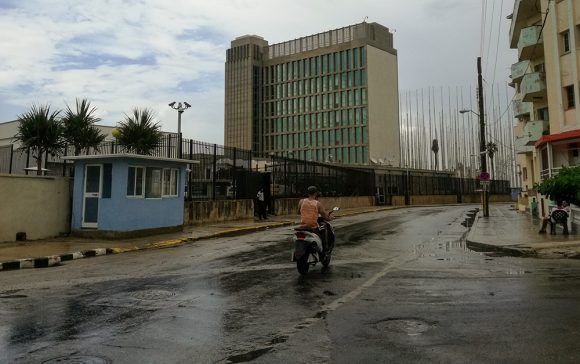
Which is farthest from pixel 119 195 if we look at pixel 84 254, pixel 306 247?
pixel 306 247

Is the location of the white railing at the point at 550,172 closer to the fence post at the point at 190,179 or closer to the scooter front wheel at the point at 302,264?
the scooter front wheel at the point at 302,264

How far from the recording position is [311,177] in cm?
3491

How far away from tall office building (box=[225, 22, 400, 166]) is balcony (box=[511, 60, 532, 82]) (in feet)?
→ 232

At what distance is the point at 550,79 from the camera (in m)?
26.1

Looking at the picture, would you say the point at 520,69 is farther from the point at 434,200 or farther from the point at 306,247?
the point at 434,200

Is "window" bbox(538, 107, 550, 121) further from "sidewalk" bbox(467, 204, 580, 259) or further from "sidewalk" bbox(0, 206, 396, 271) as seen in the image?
"sidewalk" bbox(0, 206, 396, 271)

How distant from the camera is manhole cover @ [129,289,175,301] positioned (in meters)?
7.09

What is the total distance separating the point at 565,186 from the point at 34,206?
17.6 m

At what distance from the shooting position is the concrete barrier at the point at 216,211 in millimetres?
20938

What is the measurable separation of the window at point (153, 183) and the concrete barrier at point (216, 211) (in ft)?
10.8

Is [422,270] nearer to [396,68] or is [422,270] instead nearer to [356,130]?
[356,130]

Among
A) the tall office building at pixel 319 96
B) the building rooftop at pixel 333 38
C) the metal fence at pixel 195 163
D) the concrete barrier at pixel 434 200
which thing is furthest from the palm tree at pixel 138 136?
the building rooftop at pixel 333 38

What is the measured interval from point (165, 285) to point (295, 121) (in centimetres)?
11943

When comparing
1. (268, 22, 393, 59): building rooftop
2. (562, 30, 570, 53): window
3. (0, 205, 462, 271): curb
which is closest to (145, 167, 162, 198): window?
(0, 205, 462, 271): curb
